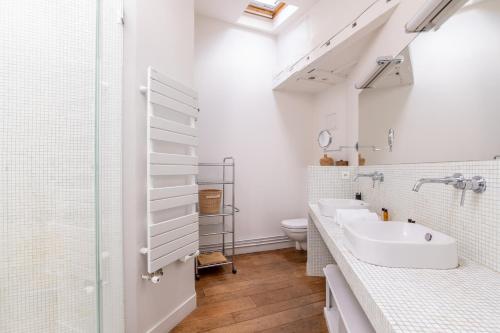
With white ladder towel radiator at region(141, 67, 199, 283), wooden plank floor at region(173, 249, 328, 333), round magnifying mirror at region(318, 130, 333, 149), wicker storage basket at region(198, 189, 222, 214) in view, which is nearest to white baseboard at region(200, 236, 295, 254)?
wooden plank floor at region(173, 249, 328, 333)

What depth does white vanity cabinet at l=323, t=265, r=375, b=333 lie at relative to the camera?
1.07 metres

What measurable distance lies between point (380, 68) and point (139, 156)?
1.73 m

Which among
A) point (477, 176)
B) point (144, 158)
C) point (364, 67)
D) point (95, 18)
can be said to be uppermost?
point (364, 67)

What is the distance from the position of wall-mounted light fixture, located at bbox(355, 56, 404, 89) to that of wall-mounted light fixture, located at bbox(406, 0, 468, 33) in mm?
308

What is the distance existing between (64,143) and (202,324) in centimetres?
145

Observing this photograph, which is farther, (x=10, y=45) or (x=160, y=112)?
(x=160, y=112)

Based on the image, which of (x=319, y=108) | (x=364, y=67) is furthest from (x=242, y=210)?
(x=364, y=67)

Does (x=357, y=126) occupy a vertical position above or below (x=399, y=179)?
above

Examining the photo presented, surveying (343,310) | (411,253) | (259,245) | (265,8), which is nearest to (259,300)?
(343,310)

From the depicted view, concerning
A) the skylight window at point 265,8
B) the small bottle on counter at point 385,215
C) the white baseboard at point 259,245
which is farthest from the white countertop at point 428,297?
the skylight window at point 265,8

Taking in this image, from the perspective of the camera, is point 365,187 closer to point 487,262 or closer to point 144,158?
point 487,262

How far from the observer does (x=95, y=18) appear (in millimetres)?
1208

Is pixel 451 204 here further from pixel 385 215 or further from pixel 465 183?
pixel 385 215

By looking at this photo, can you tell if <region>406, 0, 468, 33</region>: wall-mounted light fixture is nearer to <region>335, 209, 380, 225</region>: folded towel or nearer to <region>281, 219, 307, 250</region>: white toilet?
<region>335, 209, 380, 225</region>: folded towel
